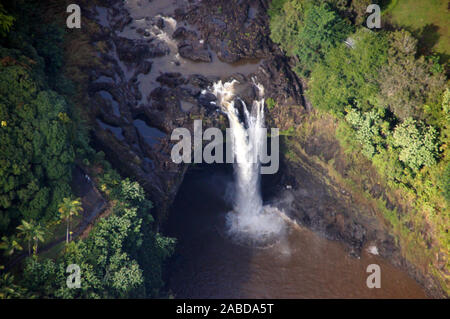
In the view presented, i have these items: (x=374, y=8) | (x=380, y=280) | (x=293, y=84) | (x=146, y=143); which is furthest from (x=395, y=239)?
(x=146, y=143)

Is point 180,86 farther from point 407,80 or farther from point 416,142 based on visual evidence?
point 416,142

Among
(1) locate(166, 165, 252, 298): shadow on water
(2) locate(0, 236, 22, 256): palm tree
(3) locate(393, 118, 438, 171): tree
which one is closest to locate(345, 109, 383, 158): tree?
(3) locate(393, 118, 438, 171): tree

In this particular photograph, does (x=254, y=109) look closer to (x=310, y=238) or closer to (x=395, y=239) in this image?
(x=310, y=238)

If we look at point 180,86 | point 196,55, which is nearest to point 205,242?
point 180,86

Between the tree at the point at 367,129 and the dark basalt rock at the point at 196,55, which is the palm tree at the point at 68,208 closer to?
the dark basalt rock at the point at 196,55

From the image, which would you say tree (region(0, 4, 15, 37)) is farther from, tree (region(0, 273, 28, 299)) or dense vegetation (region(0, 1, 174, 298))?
tree (region(0, 273, 28, 299))

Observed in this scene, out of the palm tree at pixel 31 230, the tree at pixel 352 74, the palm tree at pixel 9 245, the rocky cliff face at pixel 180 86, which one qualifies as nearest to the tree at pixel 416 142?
the tree at pixel 352 74
